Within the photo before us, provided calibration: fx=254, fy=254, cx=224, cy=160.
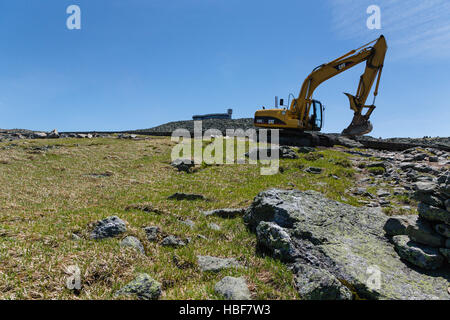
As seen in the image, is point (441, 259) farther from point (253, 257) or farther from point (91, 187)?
point (91, 187)

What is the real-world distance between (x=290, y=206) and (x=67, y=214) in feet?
20.7

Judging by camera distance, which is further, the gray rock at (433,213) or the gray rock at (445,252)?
the gray rock at (433,213)

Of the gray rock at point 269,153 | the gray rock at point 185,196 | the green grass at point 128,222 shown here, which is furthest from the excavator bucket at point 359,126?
the gray rock at point 185,196

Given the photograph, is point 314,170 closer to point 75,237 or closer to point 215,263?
point 215,263

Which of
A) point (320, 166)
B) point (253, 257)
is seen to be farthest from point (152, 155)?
point (253, 257)

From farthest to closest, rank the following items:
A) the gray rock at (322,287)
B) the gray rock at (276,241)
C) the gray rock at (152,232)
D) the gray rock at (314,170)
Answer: the gray rock at (314,170), the gray rock at (152,232), the gray rock at (276,241), the gray rock at (322,287)

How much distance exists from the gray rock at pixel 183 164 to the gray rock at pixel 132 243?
1109cm

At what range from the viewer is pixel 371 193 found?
427 inches

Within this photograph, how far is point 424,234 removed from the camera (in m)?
4.92

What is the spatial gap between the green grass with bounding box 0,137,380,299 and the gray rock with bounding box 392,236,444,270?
7.67ft

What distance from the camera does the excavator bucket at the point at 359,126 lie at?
27703mm

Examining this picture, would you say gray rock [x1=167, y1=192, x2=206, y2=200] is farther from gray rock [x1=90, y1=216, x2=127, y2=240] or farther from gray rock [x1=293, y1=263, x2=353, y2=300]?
gray rock [x1=293, y1=263, x2=353, y2=300]

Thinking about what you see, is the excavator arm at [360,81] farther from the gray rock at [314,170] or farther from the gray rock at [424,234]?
the gray rock at [424,234]
